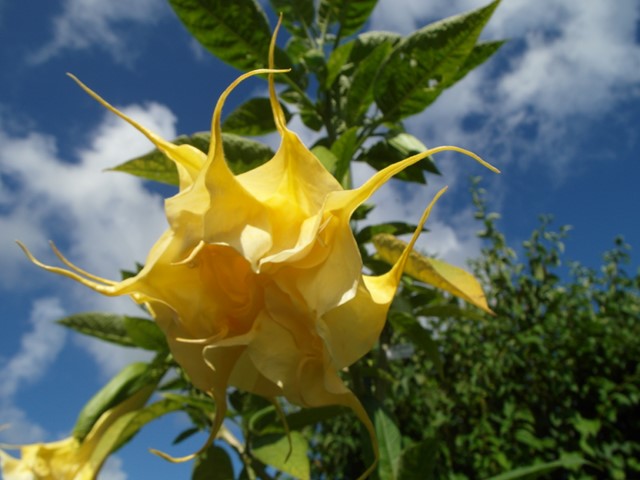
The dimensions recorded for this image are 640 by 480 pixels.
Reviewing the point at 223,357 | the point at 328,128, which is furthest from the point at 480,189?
the point at 223,357

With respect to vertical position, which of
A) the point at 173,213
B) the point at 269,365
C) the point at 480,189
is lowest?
the point at 269,365

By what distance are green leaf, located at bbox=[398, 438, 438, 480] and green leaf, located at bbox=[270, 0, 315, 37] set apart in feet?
2.76

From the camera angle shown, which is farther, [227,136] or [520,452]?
[520,452]

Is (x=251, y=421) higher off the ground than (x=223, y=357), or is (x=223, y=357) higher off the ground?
(x=251, y=421)

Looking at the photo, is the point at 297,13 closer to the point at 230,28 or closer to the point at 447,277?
the point at 230,28

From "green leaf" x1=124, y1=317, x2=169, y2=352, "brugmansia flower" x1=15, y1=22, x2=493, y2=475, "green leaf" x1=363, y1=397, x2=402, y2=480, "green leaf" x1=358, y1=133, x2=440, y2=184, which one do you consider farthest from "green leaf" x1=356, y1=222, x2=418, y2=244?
"brugmansia flower" x1=15, y1=22, x2=493, y2=475

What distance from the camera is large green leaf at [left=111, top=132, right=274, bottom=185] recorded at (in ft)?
2.87

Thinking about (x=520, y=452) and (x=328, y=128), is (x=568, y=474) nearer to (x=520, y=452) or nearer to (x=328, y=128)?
(x=520, y=452)

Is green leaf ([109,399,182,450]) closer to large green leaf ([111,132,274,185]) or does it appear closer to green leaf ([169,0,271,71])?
large green leaf ([111,132,274,185])

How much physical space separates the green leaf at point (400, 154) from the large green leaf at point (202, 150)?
9.7 inches

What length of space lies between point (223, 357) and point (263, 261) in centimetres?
10

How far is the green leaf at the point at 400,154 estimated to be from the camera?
107 centimetres

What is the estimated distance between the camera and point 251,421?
43.1 inches

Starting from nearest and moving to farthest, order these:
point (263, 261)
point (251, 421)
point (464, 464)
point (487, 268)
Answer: point (263, 261) → point (251, 421) → point (464, 464) → point (487, 268)
